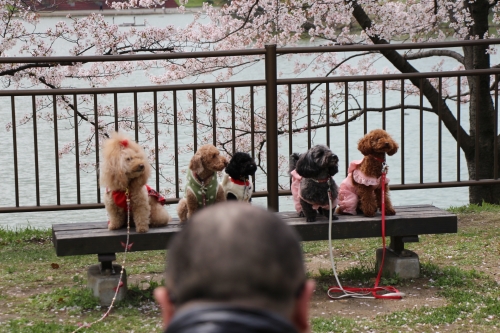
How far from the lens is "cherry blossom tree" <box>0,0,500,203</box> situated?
8.93 metres

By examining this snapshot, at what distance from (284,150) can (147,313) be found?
7.48m

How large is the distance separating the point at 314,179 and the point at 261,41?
6.03 m

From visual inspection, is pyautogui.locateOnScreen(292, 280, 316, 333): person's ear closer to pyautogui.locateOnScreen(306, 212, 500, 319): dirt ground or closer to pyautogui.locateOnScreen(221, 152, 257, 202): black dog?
pyautogui.locateOnScreen(306, 212, 500, 319): dirt ground

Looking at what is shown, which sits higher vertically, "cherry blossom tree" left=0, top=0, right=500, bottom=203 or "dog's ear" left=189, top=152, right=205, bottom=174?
"cherry blossom tree" left=0, top=0, right=500, bottom=203

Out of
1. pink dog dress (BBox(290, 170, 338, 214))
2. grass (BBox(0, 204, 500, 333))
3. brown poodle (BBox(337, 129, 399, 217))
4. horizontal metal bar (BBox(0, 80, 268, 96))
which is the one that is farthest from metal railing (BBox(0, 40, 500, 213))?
brown poodle (BBox(337, 129, 399, 217))

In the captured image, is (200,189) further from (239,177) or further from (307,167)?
(307,167)

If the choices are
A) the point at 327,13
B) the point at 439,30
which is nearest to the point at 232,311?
the point at 327,13

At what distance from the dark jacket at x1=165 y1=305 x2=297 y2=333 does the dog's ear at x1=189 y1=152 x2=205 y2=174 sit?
3.53 metres

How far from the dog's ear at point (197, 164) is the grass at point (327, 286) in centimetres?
84

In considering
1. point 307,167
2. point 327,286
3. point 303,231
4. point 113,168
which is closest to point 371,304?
point 327,286

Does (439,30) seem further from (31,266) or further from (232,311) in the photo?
(232,311)

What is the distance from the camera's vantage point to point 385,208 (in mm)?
4887

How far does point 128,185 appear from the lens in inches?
174

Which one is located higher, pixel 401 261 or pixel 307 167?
pixel 307 167
